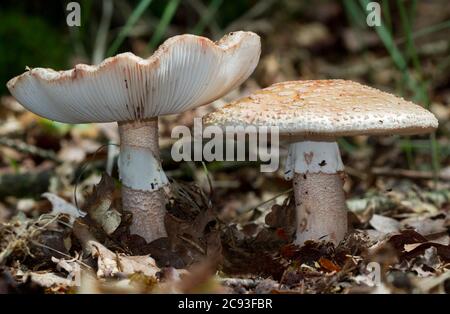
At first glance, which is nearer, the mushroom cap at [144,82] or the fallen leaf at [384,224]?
the mushroom cap at [144,82]

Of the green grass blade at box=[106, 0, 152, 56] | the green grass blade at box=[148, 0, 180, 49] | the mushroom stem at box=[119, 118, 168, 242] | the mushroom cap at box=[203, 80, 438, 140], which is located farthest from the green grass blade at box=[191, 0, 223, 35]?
the mushroom cap at box=[203, 80, 438, 140]

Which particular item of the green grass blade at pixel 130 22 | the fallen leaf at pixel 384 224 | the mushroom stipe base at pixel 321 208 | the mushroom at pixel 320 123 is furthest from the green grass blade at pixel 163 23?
the fallen leaf at pixel 384 224

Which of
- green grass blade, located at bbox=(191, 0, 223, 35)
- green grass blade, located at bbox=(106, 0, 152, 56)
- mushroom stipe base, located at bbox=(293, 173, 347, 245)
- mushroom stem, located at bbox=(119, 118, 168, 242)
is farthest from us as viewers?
green grass blade, located at bbox=(191, 0, 223, 35)

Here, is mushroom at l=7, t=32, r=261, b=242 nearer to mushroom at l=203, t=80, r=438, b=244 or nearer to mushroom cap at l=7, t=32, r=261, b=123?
mushroom cap at l=7, t=32, r=261, b=123

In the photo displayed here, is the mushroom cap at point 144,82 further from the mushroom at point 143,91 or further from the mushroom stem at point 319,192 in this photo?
the mushroom stem at point 319,192

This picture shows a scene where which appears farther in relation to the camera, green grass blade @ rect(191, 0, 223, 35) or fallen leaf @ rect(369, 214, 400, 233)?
green grass blade @ rect(191, 0, 223, 35)

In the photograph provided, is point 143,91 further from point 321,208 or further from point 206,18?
point 206,18

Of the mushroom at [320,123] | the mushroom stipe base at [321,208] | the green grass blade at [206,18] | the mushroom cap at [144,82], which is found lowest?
the mushroom stipe base at [321,208]

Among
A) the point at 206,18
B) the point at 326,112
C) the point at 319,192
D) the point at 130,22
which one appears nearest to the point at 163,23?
the point at 130,22
